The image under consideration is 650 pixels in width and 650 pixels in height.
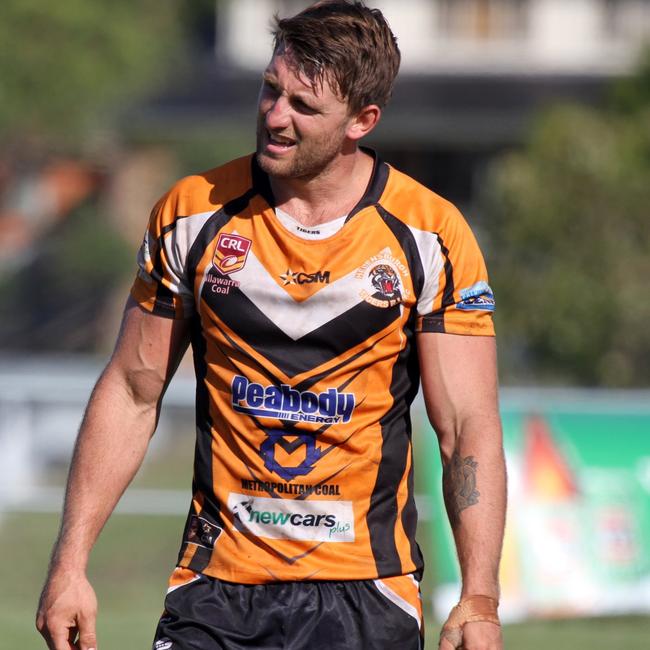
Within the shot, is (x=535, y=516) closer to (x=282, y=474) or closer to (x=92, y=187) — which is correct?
(x=282, y=474)

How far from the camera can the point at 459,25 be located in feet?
111

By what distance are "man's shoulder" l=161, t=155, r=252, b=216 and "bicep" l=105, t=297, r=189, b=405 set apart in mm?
308

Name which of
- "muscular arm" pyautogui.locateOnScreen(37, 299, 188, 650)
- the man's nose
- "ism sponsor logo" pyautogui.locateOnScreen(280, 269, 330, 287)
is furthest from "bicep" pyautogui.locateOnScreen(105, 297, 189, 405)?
the man's nose

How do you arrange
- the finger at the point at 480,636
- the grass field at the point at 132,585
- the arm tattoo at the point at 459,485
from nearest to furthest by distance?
the finger at the point at 480,636 < the arm tattoo at the point at 459,485 < the grass field at the point at 132,585

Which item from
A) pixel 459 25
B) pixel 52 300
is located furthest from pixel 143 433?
pixel 459 25

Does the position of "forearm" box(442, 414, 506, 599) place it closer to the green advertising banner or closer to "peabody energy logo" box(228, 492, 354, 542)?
"peabody energy logo" box(228, 492, 354, 542)

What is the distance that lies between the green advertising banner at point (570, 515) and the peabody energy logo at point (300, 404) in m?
5.22

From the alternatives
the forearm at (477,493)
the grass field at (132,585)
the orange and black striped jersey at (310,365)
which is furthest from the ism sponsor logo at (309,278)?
the grass field at (132,585)

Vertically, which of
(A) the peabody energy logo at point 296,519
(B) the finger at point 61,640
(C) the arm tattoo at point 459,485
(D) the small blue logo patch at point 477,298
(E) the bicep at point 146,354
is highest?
(D) the small blue logo patch at point 477,298

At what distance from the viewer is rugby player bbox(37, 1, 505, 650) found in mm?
3600

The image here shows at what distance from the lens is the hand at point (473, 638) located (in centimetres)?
346

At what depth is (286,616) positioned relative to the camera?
141 inches

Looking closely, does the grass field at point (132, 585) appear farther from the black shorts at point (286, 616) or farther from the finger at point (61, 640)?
the finger at point (61, 640)

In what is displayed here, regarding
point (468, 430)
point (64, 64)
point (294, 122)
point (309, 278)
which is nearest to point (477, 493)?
point (468, 430)
